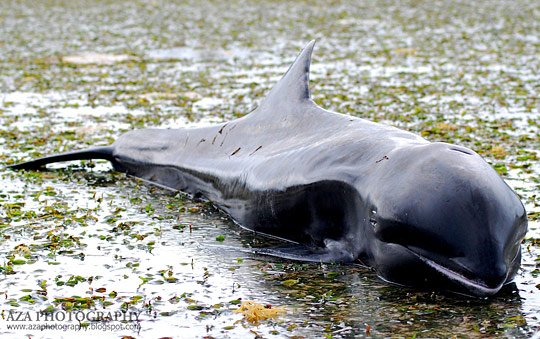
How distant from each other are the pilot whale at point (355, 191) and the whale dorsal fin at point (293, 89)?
1 centimetres

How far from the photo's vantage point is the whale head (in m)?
4.91

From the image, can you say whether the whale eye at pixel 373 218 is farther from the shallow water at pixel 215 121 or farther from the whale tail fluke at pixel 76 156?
the whale tail fluke at pixel 76 156

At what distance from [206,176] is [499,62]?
9.19 meters

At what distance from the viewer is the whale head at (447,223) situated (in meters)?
4.91

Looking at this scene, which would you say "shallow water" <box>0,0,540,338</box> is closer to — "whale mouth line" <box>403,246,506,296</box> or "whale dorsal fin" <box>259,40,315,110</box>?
"whale mouth line" <box>403,246,506,296</box>

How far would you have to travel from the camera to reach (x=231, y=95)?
1272 cm

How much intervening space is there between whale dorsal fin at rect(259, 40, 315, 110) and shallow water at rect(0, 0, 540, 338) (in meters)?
1.01

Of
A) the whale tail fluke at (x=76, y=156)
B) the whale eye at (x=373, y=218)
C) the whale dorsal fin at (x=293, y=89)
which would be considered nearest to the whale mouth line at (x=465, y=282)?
the whale eye at (x=373, y=218)

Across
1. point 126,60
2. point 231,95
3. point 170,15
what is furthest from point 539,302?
point 170,15

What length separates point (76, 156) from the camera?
347 inches

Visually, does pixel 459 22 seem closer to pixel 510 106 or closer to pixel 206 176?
pixel 510 106

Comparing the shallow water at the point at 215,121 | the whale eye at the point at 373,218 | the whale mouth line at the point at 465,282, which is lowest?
the shallow water at the point at 215,121

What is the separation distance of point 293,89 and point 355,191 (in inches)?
73.9

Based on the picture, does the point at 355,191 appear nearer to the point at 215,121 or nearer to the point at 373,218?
the point at 373,218
